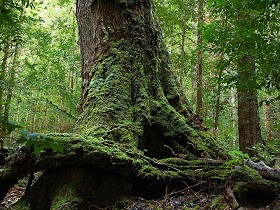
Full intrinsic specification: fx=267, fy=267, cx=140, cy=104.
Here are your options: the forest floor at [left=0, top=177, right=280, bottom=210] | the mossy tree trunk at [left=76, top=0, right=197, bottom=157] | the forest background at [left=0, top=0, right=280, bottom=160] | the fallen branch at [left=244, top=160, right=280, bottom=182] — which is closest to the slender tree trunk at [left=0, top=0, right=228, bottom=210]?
the mossy tree trunk at [left=76, top=0, right=197, bottom=157]

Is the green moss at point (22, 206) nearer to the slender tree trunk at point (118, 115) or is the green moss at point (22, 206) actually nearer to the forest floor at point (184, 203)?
the slender tree trunk at point (118, 115)

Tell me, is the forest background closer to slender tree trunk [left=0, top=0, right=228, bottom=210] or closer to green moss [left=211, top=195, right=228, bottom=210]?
slender tree trunk [left=0, top=0, right=228, bottom=210]

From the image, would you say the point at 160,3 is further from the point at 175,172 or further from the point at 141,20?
the point at 175,172

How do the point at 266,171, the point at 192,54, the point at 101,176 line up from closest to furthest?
the point at 101,176 → the point at 266,171 → the point at 192,54

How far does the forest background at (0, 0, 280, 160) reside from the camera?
341cm

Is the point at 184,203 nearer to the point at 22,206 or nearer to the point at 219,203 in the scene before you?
the point at 219,203

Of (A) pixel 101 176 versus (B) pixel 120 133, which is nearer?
(A) pixel 101 176

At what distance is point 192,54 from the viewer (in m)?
11.7

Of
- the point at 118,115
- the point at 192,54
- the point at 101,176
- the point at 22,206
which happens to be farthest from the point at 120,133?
the point at 192,54

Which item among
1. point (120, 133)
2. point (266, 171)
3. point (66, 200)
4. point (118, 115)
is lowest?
point (66, 200)

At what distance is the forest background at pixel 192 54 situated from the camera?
341cm

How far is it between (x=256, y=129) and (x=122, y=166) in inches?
201

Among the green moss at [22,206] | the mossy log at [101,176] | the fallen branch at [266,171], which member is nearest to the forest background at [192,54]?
the fallen branch at [266,171]

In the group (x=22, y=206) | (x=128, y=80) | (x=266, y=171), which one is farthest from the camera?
(x=128, y=80)
